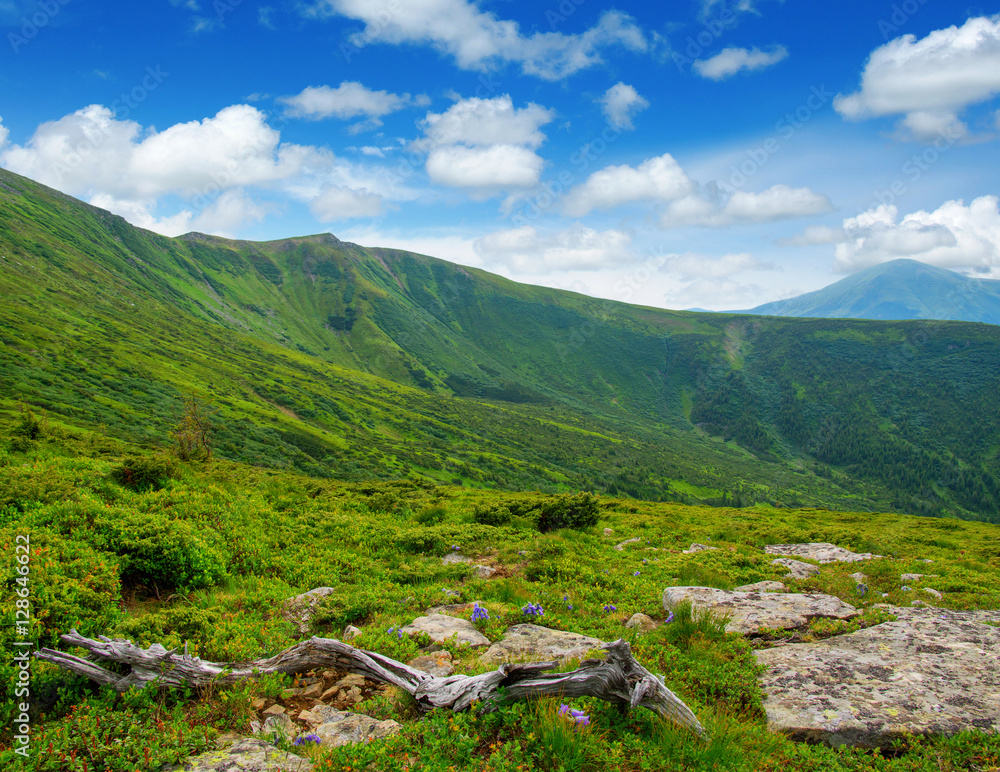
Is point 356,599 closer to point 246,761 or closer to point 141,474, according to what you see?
point 246,761

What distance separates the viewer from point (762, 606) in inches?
400

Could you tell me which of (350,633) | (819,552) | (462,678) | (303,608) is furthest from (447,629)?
(819,552)

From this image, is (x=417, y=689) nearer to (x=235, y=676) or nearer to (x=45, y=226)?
(x=235, y=676)

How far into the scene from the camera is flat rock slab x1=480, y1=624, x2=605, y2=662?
25.5 feet

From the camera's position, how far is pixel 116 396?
8806cm

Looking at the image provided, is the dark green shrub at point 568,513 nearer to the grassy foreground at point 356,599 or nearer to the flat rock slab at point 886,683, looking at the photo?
the grassy foreground at point 356,599

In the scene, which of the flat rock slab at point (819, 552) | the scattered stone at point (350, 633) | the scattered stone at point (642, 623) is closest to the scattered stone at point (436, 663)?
the scattered stone at point (350, 633)

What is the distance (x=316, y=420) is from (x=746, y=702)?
141219 mm

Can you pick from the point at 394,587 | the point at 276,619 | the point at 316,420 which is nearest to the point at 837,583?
the point at 394,587

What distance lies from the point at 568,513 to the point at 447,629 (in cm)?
1287

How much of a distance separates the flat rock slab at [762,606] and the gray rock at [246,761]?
7417 mm

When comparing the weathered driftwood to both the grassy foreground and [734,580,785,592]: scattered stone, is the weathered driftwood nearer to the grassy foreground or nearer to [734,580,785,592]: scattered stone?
the grassy foreground

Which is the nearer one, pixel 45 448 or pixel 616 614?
pixel 616 614

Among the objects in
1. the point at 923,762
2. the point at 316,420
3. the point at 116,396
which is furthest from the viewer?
the point at 316,420
